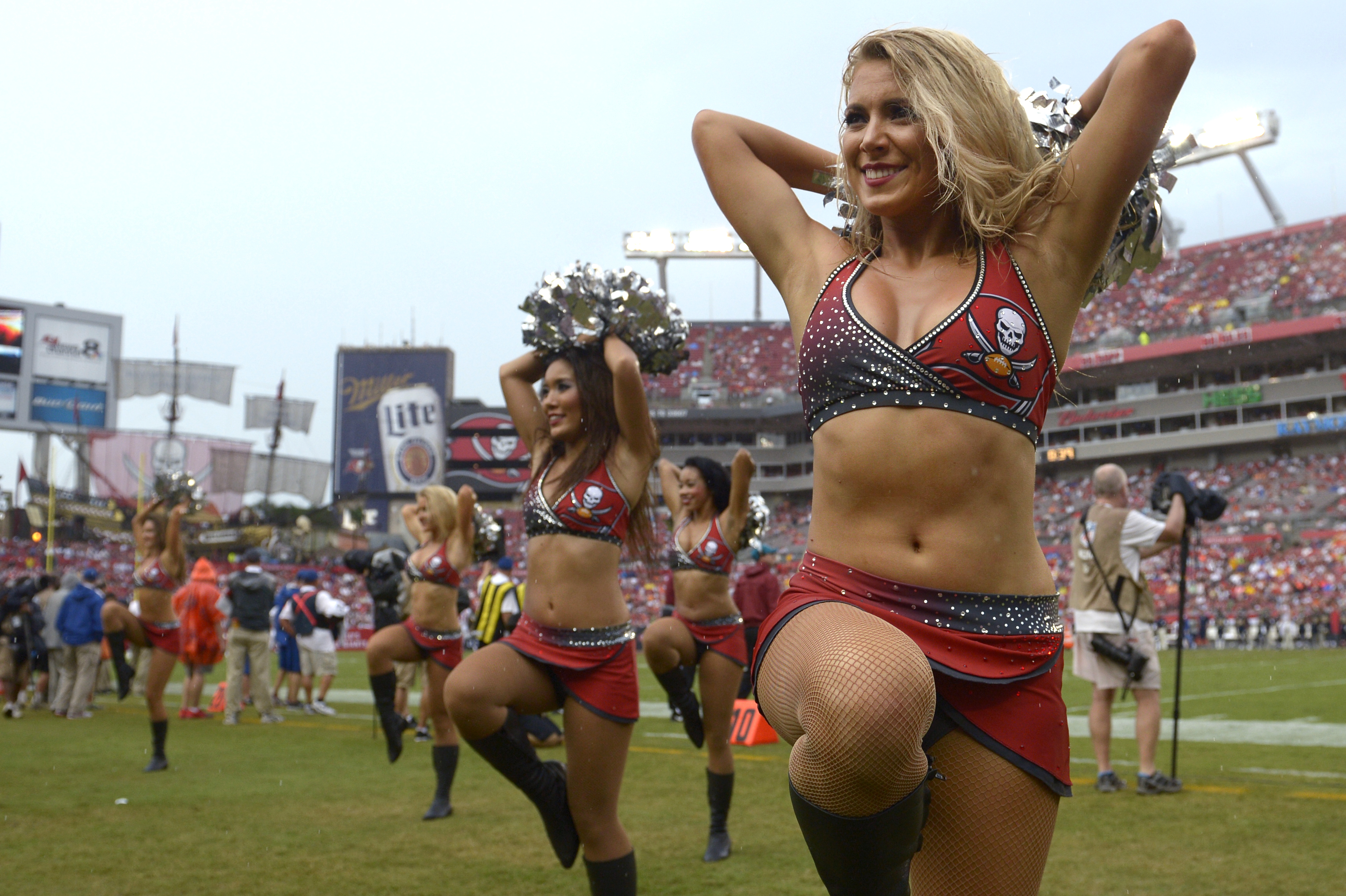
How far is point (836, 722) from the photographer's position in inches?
61.8

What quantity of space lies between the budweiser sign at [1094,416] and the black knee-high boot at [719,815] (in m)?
40.6

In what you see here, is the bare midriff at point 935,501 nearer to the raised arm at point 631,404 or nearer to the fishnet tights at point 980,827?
the fishnet tights at point 980,827

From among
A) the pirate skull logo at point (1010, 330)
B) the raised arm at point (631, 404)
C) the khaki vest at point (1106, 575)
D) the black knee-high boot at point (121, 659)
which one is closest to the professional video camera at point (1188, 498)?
the khaki vest at point (1106, 575)

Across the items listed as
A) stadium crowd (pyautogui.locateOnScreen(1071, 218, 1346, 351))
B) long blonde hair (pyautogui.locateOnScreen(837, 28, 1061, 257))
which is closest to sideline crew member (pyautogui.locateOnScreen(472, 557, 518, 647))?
long blonde hair (pyautogui.locateOnScreen(837, 28, 1061, 257))

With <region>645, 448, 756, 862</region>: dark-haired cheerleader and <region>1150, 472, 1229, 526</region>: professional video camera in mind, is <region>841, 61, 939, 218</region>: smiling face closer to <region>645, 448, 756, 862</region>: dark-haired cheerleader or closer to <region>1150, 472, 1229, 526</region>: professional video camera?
<region>645, 448, 756, 862</region>: dark-haired cheerleader

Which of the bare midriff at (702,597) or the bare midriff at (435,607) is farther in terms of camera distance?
the bare midriff at (435,607)

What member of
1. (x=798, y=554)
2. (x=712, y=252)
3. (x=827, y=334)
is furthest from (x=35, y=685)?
(x=712, y=252)

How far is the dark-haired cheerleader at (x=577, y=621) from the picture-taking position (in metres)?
3.71

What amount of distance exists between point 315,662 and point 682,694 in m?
9.50

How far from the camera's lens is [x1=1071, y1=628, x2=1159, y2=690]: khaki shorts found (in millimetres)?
6789

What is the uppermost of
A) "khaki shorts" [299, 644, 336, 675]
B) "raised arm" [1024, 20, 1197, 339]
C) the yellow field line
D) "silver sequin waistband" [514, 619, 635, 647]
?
"raised arm" [1024, 20, 1197, 339]

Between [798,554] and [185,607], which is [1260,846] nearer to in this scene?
[185,607]

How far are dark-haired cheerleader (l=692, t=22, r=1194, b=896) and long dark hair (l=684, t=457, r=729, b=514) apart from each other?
5012 mm

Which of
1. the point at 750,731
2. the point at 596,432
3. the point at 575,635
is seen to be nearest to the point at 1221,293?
the point at 750,731
